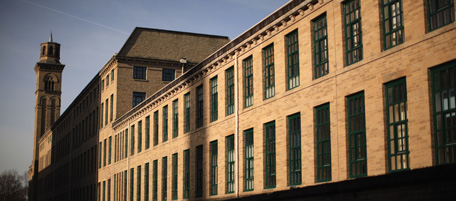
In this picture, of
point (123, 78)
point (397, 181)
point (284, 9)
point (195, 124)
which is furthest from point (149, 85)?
point (397, 181)

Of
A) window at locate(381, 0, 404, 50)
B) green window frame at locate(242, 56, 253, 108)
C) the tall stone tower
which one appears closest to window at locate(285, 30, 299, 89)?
green window frame at locate(242, 56, 253, 108)

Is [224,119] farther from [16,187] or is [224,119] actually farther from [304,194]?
[16,187]

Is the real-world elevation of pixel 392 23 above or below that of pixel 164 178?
above

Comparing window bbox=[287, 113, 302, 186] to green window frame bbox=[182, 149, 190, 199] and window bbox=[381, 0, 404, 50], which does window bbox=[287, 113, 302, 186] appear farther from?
green window frame bbox=[182, 149, 190, 199]

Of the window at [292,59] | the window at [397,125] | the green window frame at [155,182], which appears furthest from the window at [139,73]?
the window at [397,125]

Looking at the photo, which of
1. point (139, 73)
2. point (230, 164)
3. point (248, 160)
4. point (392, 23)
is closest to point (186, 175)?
point (230, 164)

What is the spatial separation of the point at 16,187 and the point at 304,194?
467ft

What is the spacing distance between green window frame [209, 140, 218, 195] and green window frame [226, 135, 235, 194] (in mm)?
1568

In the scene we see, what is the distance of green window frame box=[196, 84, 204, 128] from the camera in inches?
1353

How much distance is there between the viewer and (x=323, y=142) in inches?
874

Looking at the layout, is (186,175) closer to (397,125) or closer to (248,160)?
(248,160)

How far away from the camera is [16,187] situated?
150 m

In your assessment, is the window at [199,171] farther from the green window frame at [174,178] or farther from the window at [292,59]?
the window at [292,59]

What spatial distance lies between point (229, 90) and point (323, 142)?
935cm
